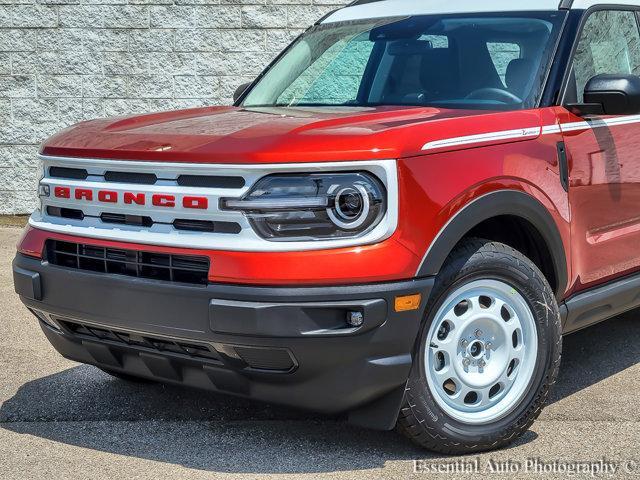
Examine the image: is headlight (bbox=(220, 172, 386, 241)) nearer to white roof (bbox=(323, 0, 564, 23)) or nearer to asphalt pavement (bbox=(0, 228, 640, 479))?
asphalt pavement (bbox=(0, 228, 640, 479))

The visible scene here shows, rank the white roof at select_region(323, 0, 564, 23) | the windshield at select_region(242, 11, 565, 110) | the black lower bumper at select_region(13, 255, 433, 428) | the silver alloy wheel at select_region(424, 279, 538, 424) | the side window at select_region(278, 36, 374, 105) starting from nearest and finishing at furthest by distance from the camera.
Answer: the black lower bumper at select_region(13, 255, 433, 428)
the silver alloy wheel at select_region(424, 279, 538, 424)
the windshield at select_region(242, 11, 565, 110)
the white roof at select_region(323, 0, 564, 23)
the side window at select_region(278, 36, 374, 105)

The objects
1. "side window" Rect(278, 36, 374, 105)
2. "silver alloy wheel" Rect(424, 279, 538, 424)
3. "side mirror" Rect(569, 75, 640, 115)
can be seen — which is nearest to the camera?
"silver alloy wheel" Rect(424, 279, 538, 424)

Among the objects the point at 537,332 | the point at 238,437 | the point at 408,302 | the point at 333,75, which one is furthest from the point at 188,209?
A: the point at 333,75

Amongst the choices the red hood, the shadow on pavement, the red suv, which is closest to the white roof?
the red suv

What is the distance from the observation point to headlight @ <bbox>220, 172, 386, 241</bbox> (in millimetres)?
3750

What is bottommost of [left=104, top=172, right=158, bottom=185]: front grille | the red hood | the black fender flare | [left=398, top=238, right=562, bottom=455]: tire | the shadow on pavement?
the shadow on pavement

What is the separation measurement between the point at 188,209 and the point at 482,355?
1.33 metres

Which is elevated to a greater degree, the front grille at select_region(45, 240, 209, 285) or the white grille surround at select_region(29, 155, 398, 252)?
the white grille surround at select_region(29, 155, 398, 252)

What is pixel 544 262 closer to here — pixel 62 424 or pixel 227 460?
pixel 227 460

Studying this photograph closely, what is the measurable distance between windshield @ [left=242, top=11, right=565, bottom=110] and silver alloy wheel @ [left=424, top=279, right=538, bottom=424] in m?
0.89

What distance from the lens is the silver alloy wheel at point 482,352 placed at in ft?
13.6

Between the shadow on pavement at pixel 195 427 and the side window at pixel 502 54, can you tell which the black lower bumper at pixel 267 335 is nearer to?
the shadow on pavement at pixel 195 427

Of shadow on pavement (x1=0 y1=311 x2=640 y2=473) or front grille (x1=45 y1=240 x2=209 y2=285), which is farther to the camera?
shadow on pavement (x1=0 y1=311 x2=640 y2=473)

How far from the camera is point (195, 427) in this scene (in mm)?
4570
